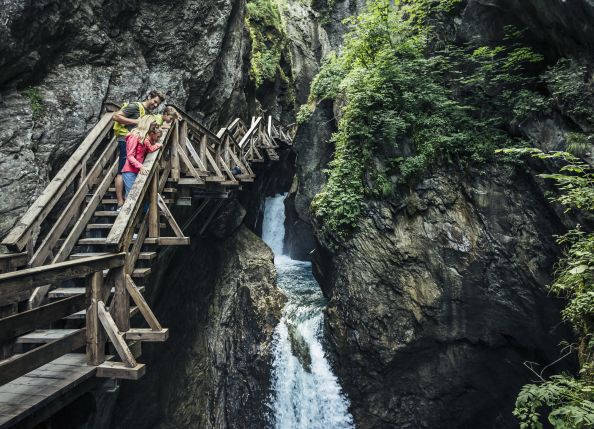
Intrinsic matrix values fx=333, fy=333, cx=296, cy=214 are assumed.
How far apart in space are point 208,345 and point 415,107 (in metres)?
10.8

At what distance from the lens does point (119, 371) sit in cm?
340

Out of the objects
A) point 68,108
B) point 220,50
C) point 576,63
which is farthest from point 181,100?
point 576,63

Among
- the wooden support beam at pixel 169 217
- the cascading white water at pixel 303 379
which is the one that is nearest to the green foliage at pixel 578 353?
the wooden support beam at pixel 169 217

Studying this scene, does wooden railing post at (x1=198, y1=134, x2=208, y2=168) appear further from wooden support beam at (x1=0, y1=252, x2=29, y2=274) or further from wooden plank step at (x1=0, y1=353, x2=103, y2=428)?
wooden plank step at (x1=0, y1=353, x2=103, y2=428)

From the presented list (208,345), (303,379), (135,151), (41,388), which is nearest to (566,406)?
(41,388)

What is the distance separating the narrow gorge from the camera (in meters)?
6.70

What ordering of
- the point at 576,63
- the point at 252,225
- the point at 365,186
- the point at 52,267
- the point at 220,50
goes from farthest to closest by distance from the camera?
the point at 252,225 < the point at 220,50 < the point at 365,186 < the point at 576,63 < the point at 52,267

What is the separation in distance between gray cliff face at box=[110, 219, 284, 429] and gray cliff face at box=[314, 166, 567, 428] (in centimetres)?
305

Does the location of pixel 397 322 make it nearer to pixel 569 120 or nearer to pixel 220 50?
pixel 569 120

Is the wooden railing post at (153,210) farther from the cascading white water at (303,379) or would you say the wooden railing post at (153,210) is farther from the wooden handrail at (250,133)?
the cascading white water at (303,379)

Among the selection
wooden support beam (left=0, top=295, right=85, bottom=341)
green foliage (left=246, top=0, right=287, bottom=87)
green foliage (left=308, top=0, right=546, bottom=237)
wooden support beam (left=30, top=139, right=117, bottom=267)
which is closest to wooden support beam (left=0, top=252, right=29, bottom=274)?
wooden support beam (left=30, top=139, right=117, bottom=267)

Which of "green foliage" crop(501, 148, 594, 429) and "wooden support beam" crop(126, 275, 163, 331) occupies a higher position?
"wooden support beam" crop(126, 275, 163, 331)

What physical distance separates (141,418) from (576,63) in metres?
14.2

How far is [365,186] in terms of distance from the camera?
422 inches
